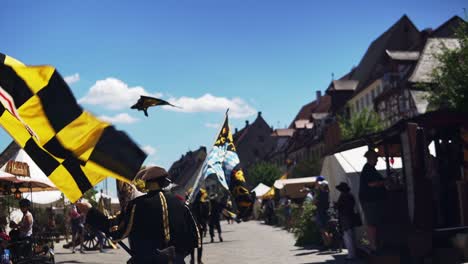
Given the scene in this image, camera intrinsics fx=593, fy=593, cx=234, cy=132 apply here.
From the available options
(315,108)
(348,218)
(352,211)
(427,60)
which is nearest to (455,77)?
(427,60)

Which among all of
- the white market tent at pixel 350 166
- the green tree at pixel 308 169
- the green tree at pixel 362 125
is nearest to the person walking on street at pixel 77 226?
the white market tent at pixel 350 166

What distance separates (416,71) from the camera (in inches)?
1654

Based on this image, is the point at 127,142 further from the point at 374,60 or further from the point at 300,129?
the point at 300,129

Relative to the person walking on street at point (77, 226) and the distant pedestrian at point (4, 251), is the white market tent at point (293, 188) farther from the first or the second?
the distant pedestrian at point (4, 251)

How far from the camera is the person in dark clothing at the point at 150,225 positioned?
229 inches

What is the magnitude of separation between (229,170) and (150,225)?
15.7ft

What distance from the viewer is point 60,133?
5.21 metres

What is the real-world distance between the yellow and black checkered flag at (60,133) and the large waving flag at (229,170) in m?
4.48

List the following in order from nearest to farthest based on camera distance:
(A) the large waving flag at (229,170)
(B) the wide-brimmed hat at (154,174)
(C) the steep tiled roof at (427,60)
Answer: (B) the wide-brimmed hat at (154,174) → (A) the large waving flag at (229,170) → (C) the steep tiled roof at (427,60)

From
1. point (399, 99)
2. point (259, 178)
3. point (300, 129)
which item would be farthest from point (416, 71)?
point (300, 129)

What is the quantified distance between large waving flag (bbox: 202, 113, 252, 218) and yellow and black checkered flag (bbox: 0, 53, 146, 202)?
4.48m

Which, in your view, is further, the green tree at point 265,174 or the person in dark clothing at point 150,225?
the green tree at point 265,174

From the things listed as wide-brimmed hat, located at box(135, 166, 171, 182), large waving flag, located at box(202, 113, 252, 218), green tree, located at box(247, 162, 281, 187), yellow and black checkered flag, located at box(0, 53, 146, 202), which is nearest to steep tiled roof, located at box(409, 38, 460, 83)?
green tree, located at box(247, 162, 281, 187)

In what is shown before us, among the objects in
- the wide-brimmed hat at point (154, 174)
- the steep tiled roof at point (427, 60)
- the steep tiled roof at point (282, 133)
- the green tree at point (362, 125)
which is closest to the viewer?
the wide-brimmed hat at point (154, 174)
